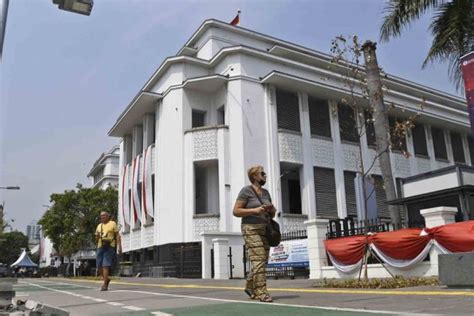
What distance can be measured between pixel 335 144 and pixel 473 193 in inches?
599

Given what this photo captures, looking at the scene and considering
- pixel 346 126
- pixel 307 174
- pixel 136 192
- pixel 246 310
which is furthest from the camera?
pixel 136 192

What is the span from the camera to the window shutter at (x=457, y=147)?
4025cm

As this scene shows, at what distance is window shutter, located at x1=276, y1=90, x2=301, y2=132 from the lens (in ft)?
97.0

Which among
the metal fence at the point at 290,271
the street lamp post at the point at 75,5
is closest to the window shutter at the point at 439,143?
the metal fence at the point at 290,271

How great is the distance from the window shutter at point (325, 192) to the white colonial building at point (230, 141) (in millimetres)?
67

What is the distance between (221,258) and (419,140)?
22.4 metres

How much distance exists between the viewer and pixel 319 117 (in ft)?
104

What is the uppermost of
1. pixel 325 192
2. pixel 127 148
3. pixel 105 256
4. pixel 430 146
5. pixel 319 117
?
pixel 127 148

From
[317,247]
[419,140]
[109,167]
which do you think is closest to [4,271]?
[317,247]

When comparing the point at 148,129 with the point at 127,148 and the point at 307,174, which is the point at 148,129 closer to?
the point at 127,148

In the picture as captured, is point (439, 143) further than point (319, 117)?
Yes

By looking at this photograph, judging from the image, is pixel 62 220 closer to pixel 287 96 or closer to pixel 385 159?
pixel 287 96

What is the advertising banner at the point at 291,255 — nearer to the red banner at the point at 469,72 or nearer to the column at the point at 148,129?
the red banner at the point at 469,72

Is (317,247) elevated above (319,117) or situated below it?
below
